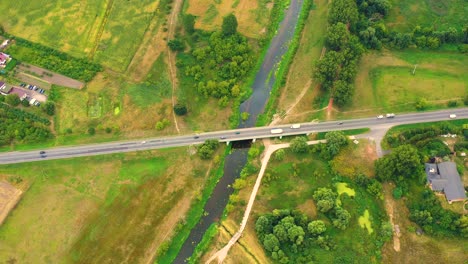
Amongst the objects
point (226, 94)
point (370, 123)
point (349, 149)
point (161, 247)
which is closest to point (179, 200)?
point (161, 247)

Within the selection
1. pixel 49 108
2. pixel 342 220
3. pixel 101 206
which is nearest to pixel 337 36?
pixel 342 220

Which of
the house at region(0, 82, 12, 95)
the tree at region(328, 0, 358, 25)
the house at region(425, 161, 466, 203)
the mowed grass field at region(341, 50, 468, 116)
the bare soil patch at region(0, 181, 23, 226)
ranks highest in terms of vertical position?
the house at region(0, 82, 12, 95)

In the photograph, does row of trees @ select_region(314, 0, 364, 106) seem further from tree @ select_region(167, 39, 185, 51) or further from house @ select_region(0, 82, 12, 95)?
house @ select_region(0, 82, 12, 95)

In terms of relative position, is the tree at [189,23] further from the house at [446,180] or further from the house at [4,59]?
the house at [446,180]

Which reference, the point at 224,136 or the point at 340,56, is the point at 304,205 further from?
the point at 340,56

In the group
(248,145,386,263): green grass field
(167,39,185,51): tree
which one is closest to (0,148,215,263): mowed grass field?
(248,145,386,263): green grass field

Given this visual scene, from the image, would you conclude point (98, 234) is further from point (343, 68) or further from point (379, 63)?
point (379, 63)

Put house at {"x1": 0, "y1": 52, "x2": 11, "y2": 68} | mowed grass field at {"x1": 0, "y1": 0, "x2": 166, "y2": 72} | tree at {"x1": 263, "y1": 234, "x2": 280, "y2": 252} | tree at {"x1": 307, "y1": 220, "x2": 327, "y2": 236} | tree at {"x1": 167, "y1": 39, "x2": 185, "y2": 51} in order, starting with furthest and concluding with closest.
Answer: mowed grass field at {"x1": 0, "y1": 0, "x2": 166, "y2": 72}, house at {"x1": 0, "y1": 52, "x2": 11, "y2": 68}, tree at {"x1": 167, "y1": 39, "x2": 185, "y2": 51}, tree at {"x1": 307, "y1": 220, "x2": 327, "y2": 236}, tree at {"x1": 263, "y1": 234, "x2": 280, "y2": 252}
